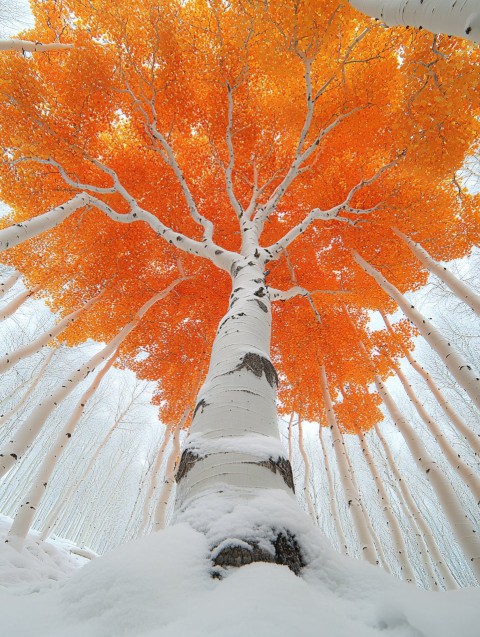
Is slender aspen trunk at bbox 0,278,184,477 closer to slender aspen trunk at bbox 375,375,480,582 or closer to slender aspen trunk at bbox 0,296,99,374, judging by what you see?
slender aspen trunk at bbox 0,296,99,374

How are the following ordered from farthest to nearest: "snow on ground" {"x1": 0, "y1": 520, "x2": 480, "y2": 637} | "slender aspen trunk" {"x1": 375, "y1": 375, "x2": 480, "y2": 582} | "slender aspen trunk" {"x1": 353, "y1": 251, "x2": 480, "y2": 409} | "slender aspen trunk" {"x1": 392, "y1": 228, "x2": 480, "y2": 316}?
"slender aspen trunk" {"x1": 392, "y1": 228, "x2": 480, "y2": 316} < "slender aspen trunk" {"x1": 375, "y1": 375, "x2": 480, "y2": 582} < "slender aspen trunk" {"x1": 353, "y1": 251, "x2": 480, "y2": 409} < "snow on ground" {"x1": 0, "y1": 520, "x2": 480, "y2": 637}

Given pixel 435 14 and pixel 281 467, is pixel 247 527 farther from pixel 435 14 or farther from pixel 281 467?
pixel 435 14

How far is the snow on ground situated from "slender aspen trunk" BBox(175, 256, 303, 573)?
0.10 m

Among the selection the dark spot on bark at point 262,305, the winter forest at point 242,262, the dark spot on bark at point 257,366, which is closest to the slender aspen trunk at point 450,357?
the winter forest at point 242,262

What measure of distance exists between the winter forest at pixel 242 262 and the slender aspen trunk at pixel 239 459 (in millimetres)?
12

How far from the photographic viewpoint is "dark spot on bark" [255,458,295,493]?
1636mm

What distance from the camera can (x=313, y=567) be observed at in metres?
1.24

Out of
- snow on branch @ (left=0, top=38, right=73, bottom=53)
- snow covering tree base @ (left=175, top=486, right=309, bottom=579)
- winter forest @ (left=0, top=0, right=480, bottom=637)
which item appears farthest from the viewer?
snow on branch @ (left=0, top=38, right=73, bottom=53)

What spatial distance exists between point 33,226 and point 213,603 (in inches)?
175

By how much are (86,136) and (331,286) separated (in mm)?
7377

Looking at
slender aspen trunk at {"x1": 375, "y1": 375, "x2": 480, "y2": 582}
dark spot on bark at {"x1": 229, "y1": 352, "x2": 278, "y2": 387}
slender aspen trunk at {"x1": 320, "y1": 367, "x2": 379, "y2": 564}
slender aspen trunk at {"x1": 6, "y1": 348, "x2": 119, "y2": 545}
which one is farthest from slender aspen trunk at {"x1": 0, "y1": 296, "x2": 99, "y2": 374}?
slender aspen trunk at {"x1": 375, "y1": 375, "x2": 480, "y2": 582}

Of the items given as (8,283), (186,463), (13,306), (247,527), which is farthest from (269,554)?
(8,283)

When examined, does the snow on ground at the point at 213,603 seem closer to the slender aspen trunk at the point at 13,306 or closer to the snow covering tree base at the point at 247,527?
the snow covering tree base at the point at 247,527

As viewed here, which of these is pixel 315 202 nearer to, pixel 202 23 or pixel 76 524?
pixel 202 23
